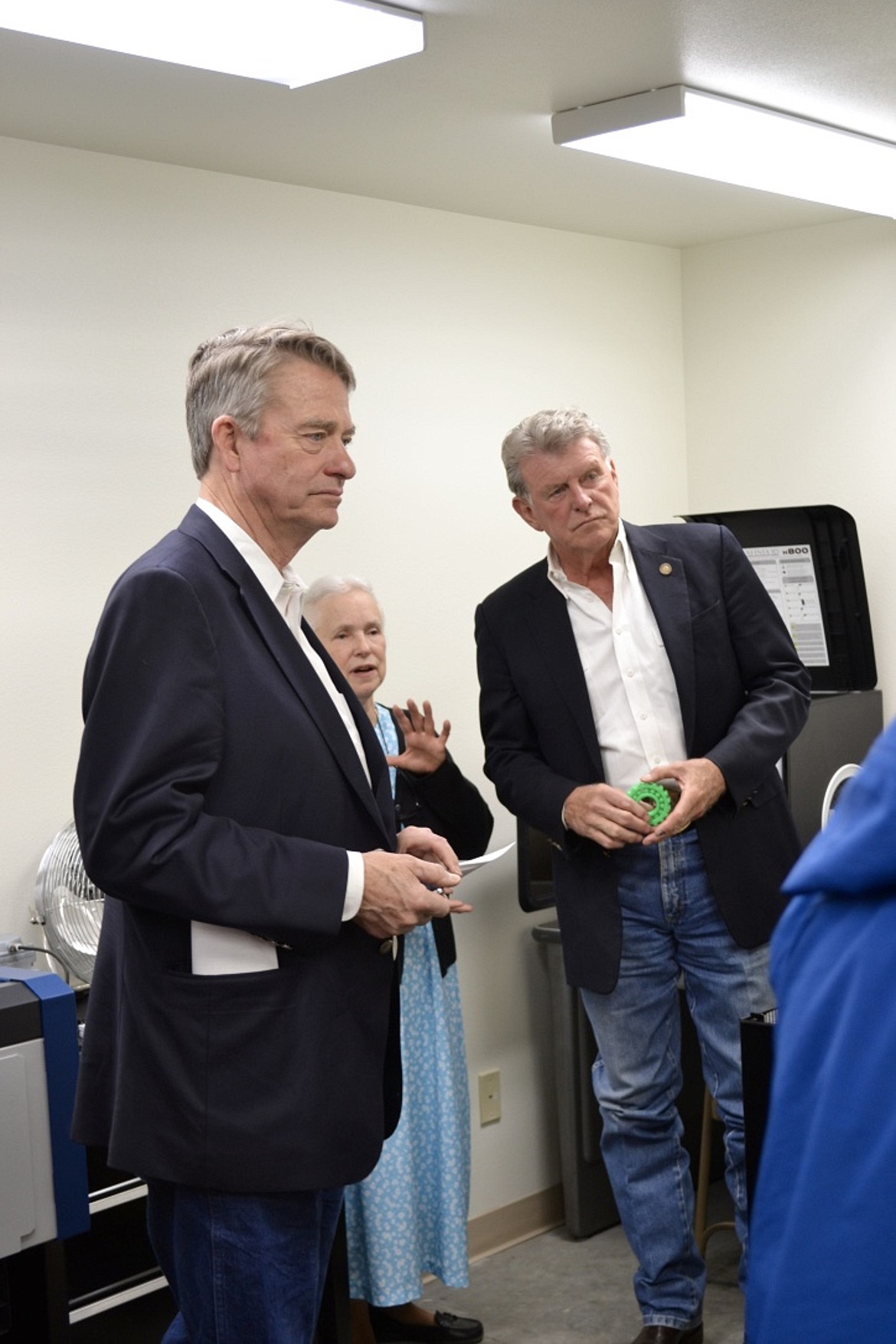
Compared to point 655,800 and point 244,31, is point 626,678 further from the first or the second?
point 244,31

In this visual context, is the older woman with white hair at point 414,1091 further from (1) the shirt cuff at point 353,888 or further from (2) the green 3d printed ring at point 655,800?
(1) the shirt cuff at point 353,888

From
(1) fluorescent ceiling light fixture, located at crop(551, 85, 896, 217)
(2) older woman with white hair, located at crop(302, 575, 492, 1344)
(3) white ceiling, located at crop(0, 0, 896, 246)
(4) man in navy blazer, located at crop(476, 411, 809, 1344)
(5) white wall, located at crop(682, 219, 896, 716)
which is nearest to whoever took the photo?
(3) white ceiling, located at crop(0, 0, 896, 246)

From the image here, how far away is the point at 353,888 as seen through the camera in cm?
174

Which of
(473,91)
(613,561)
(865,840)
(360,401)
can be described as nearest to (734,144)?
(473,91)

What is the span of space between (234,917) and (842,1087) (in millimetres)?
949

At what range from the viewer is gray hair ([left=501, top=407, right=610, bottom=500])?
9.34ft

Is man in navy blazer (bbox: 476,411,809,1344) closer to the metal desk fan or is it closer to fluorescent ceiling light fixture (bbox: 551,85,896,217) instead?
fluorescent ceiling light fixture (bbox: 551,85,896,217)

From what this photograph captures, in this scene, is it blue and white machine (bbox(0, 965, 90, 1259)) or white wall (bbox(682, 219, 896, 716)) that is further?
white wall (bbox(682, 219, 896, 716))

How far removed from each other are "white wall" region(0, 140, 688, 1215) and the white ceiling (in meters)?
0.15

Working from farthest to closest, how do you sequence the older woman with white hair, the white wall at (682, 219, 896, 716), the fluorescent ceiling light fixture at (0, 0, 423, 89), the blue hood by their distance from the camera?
the white wall at (682, 219, 896, 716), the older woman with white hair, the fluorescent ceiling light fixture at (0, 0, 423, 89), the blue hood

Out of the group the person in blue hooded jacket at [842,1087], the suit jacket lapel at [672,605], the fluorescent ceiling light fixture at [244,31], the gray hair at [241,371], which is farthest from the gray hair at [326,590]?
the person in blue hooded jacket at [842,1087]

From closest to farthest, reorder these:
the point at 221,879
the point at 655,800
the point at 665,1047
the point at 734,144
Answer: the point at 221,879
the point at 655,800
the point at 665,1047
the point at 734,144

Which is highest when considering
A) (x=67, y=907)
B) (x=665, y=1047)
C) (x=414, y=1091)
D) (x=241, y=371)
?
(x=241, y=371)

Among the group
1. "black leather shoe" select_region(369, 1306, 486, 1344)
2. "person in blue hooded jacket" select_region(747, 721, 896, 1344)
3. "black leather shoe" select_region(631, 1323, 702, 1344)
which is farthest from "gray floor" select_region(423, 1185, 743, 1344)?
"person in blue hooded jacket" select_region(747, 721, 896, 1344)
